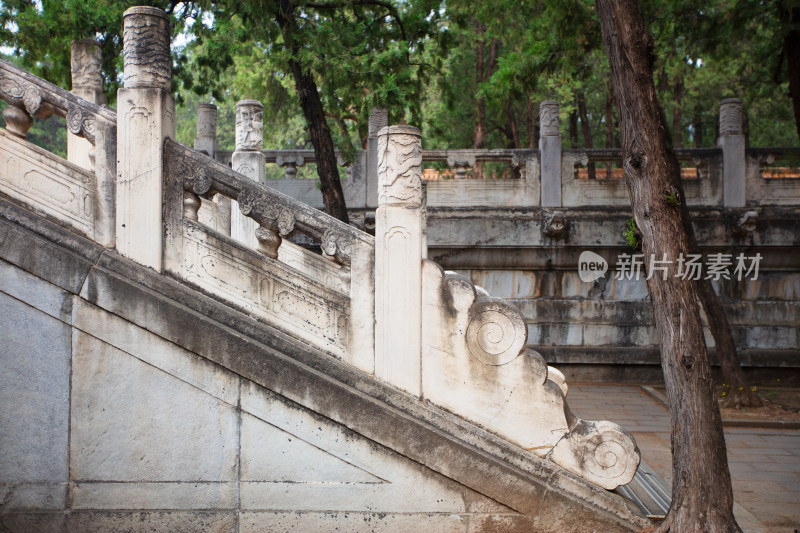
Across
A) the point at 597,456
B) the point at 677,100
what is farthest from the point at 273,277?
the point at 677,100

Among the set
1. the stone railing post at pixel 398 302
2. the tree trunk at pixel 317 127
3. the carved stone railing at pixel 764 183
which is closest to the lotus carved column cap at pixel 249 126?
the tree trunk at pixel 317 127

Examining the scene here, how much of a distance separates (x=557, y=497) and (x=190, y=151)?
112 inches

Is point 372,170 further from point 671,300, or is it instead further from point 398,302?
point 671,300

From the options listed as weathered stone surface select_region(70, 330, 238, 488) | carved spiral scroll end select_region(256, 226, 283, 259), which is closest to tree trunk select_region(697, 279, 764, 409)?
carved spiral scroll end select_region(256, 226, 283, 259)

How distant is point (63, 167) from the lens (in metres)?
3.95

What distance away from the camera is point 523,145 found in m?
23.0

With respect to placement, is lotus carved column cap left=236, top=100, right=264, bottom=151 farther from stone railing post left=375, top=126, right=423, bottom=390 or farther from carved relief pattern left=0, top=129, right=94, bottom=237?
stone railing post left=375, top=126, right=423, bottom=390

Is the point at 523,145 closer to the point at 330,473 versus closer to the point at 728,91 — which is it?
the point at 728,91

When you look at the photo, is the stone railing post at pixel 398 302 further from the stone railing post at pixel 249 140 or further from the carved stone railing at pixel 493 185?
the carved stone railing at pixel 493 185

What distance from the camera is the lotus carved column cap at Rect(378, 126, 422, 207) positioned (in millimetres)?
3965

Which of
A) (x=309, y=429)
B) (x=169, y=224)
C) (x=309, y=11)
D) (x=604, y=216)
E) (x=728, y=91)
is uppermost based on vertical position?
(x=728, y=91)

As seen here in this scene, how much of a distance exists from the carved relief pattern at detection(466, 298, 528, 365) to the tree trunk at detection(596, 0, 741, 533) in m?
0.80

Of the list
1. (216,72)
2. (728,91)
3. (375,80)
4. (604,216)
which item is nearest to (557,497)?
(375,80)

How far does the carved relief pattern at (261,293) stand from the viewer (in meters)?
3.93
